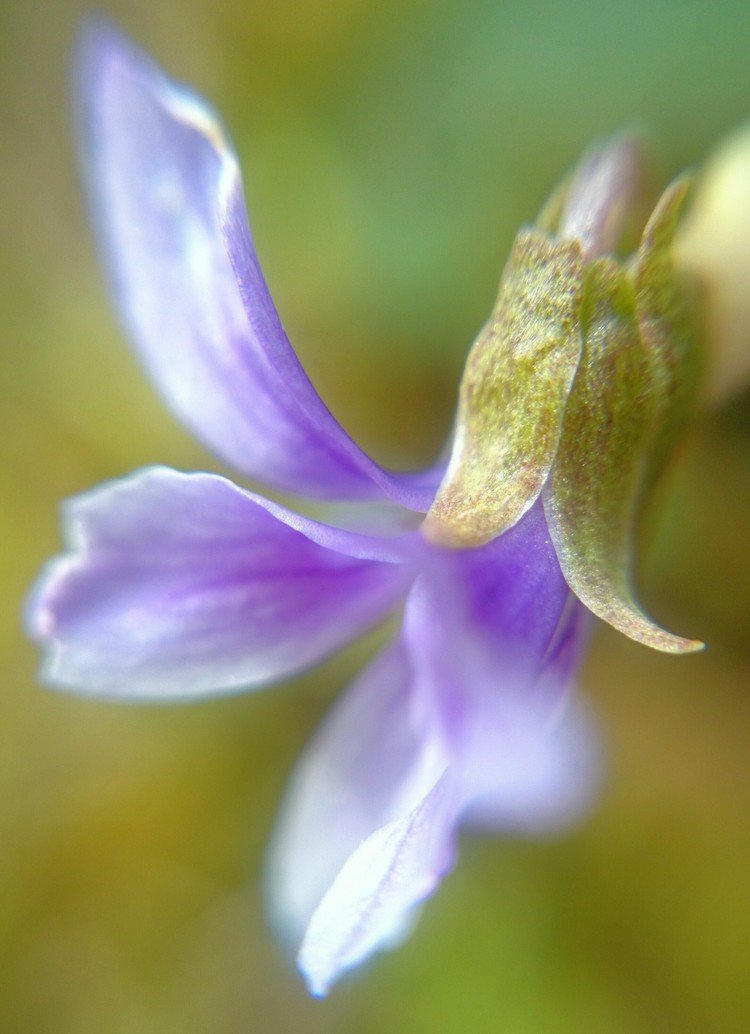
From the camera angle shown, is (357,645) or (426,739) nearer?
(426,739)

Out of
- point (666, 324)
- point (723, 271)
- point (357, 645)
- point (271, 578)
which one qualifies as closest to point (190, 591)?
point (271, 578)

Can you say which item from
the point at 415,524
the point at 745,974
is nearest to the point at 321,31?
the point at 415,524

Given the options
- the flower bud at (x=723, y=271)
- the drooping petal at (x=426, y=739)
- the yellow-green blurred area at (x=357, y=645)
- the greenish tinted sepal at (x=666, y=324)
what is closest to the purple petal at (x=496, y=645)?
the drooping petal at (x=426, y=739)

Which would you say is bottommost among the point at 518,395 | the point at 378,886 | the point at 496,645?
the point at 378,886

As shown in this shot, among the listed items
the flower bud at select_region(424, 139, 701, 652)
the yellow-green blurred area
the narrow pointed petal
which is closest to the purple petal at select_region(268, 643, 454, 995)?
the narrow pointed petal

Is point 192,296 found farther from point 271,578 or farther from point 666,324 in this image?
point 666,324

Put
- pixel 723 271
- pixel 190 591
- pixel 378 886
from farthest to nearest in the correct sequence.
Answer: pixel 723 271 < pixel 190 591 < pixel 378 886

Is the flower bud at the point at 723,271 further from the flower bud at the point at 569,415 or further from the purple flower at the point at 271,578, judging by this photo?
the purple flower at the point at 271,578
